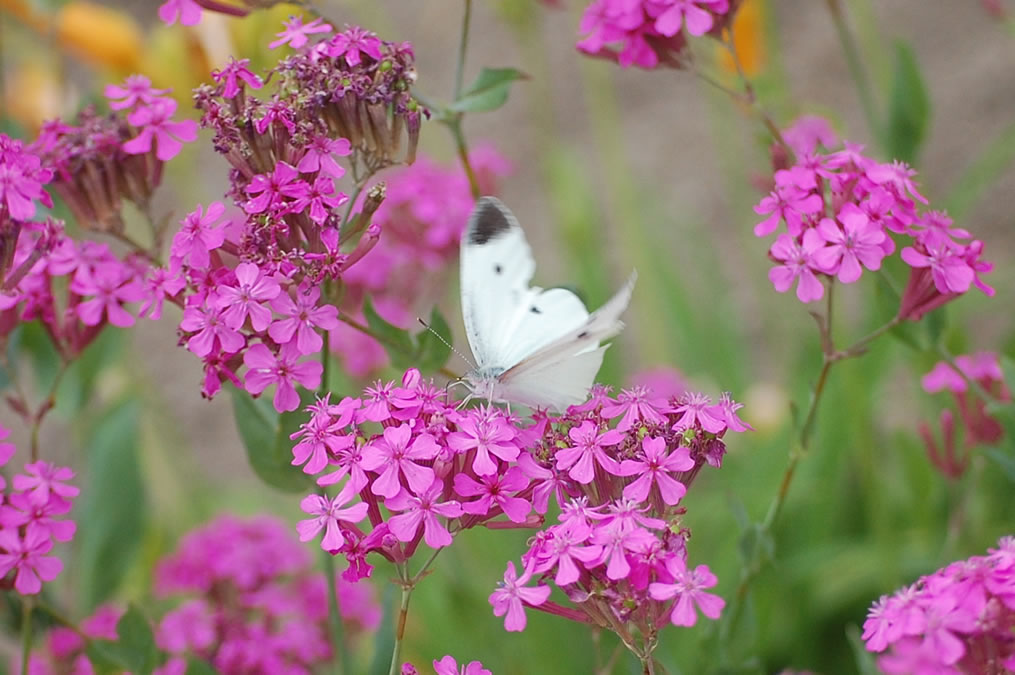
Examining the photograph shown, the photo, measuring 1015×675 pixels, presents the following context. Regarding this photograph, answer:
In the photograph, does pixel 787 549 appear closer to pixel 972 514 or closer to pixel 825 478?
pixel 825 478

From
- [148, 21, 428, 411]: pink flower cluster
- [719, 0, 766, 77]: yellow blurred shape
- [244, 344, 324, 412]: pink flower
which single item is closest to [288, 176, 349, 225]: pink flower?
[148, 21, 428, 411]: pink flower cluster

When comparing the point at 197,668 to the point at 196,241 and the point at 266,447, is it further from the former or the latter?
the point at 196,241

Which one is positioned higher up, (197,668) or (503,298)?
(503,298)

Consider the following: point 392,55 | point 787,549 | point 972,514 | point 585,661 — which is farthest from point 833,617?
point 392,55

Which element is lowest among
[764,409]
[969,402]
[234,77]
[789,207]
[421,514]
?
[764,409]

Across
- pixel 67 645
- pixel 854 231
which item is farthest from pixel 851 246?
pixel 67 645
